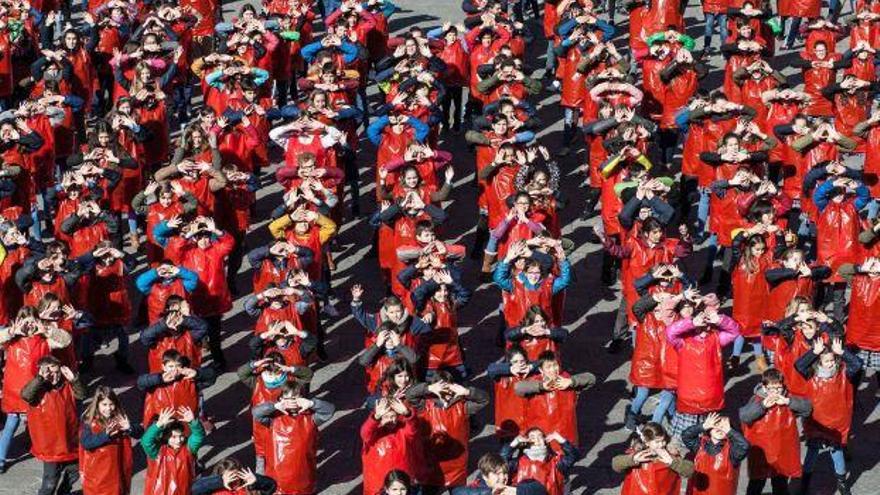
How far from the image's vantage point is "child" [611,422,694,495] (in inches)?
775

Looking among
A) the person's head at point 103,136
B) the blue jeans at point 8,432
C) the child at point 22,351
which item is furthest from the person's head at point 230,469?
the person's head at point 103,136

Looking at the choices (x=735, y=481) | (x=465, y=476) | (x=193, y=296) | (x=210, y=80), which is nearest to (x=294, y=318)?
(x=193, y=296)

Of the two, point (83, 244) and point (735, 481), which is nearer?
point (735, 481)

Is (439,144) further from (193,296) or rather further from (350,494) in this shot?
(350,494)

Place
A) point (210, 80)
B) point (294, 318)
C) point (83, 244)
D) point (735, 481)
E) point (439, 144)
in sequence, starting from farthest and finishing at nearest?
1. point (439, 144)
2. point (210, 80)
3. point (83, 244)
4. point (294, 318)
5. point (735, 481)

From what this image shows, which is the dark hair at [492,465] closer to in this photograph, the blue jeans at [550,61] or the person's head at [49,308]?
the person's head at [49,308]

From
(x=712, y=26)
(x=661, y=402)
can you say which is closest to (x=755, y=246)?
(x=661, y=402)

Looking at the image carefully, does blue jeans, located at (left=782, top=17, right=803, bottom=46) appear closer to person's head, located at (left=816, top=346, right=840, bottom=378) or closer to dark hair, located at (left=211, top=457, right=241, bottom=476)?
person's head, located at (left=816, top=346, right=840, bottom=378)

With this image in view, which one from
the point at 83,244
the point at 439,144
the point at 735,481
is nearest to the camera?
the point at 735,481

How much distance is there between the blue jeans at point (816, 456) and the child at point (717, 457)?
161 centimetres

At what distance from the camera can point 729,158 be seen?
2667 cm

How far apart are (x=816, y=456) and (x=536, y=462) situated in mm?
3431

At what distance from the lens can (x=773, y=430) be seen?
21.0 metres

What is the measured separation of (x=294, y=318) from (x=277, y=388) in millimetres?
1918
